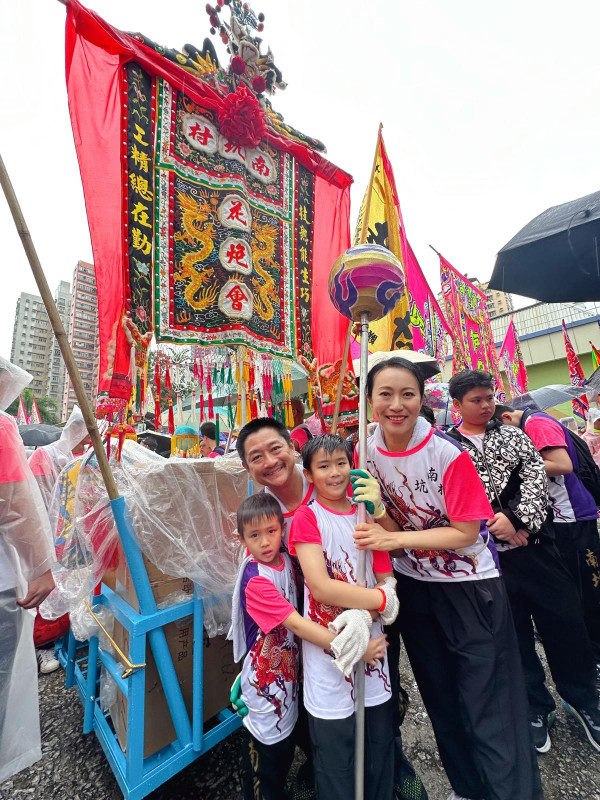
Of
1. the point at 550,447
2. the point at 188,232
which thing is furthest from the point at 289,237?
the point at 550,447

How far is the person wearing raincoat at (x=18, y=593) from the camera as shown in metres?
1.77

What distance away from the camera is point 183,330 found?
2.59 m

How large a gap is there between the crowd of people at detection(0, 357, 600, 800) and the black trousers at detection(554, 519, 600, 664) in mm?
470

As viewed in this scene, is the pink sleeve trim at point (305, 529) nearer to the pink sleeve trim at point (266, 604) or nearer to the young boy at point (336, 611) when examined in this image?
the young boy at point (336, 611)

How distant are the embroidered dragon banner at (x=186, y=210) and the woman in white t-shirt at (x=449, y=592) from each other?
4.76 feet

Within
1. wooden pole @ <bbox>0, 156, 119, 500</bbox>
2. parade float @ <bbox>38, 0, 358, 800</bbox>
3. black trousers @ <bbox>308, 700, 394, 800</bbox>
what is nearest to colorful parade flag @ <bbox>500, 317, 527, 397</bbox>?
parade float @ <bbox>38, 0, 358, 800</bbox>

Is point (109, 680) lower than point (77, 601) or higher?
lower

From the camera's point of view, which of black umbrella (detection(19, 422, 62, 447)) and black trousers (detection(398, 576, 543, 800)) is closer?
black trousers (detection(398, 576, 543, 800))

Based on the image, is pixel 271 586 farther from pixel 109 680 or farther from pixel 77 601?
pixel 109 680

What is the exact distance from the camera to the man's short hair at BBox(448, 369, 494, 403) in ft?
7.12

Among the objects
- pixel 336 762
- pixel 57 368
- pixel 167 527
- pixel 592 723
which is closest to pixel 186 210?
pixel 167 527

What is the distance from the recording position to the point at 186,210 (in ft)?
8.75

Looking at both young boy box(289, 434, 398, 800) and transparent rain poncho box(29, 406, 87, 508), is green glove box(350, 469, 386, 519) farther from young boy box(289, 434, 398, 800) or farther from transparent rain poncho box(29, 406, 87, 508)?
transparent rain poncho box(29, 406, 87, 508)

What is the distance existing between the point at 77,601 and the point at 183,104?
11.8 ft
